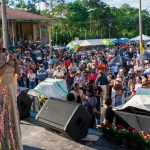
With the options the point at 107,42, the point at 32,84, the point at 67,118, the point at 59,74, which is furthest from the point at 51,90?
the point at 107,42

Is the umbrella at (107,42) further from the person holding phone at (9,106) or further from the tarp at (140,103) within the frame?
the person holding phone at (9,106)

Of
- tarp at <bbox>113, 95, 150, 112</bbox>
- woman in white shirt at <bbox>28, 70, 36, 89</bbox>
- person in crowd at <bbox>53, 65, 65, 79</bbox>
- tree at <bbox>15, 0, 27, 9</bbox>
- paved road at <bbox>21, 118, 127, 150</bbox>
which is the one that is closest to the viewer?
paved road at <bbox>21, 118, 127, 150</bbox>

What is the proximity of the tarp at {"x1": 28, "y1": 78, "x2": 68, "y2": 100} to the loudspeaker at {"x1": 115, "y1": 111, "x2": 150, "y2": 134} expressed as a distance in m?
3.85

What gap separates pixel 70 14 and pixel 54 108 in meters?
76.3

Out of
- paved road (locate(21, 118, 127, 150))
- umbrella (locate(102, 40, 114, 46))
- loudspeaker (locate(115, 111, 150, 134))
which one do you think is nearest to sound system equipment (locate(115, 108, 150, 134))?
loudspeaker (locate(115, 111, 150, 134))

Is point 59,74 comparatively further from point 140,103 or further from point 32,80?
point 140,103

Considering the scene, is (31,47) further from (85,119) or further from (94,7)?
(94,7)

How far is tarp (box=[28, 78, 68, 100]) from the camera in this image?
1184 centimetres

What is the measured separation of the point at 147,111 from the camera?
7801 millimetres

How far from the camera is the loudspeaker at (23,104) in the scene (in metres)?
9.91

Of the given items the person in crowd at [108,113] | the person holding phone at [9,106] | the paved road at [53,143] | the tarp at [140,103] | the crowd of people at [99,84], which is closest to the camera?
the person holding phone at [9,106]

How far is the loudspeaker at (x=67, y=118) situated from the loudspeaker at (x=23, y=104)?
6.65 feet

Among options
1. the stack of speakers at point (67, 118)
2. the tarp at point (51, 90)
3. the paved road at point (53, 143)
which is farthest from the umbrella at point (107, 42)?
the stack of speakers at point (67, 118)

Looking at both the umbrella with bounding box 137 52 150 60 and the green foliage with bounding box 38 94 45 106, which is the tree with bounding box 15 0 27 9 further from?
the green foliage with bounding box 38 94 45 106
